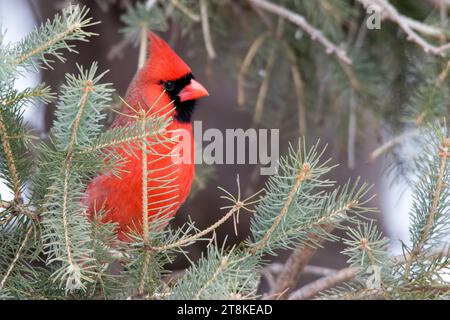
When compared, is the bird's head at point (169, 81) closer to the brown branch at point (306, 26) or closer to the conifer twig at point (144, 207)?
the brown branch at point (306, 26)

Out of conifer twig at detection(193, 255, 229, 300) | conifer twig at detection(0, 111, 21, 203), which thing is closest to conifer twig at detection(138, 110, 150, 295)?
conifer twig at detection(193, 255, 229, 300)

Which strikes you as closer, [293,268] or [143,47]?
[293,268]

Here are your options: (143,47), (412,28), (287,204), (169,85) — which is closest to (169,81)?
(169,85)

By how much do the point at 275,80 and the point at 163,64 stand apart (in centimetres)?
91

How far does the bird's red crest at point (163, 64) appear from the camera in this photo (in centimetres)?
229

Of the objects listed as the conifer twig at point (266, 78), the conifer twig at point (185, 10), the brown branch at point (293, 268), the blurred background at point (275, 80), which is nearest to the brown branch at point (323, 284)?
the brown branch at point (293, 268)

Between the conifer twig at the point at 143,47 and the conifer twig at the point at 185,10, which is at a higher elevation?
the conifer twig at the point at 185,10

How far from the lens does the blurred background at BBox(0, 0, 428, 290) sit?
9.18 feet

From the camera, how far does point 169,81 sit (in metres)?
2.34

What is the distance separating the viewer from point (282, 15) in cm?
265

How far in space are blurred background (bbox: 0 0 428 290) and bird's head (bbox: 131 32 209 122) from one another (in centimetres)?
31

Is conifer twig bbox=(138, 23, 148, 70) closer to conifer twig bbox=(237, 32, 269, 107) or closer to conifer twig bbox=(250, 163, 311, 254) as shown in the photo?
conifer twig bbox=(237, 32, 269, 107)

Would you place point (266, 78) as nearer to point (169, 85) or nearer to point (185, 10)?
point (185, 10)
